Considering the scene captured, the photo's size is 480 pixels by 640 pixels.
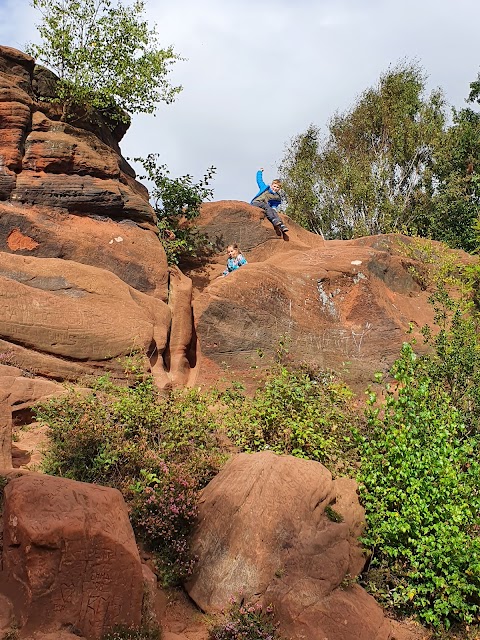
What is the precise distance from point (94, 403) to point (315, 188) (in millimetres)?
22100

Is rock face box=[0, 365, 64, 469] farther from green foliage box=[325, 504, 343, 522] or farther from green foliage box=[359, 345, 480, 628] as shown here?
green foliage box=[359, 345, 480, 628]

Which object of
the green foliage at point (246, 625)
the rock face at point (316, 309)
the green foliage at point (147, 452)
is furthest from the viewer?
the rock face at point (316, 309)

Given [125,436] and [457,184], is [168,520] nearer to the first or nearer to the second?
[125,436]

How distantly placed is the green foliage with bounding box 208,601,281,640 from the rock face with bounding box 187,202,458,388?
267 inches

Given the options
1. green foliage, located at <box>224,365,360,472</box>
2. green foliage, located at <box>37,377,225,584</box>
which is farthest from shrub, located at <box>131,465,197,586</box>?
green foliage, located at <box>224,365,360,472</box>

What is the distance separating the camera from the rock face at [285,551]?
20.7 feet

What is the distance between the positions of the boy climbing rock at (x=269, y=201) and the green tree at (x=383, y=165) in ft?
29.9

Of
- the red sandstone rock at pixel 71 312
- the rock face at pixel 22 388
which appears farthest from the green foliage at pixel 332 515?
the red sandstone rock at pixel 71 312

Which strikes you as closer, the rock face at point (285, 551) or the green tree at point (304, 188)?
the rock face at point (285, 551)

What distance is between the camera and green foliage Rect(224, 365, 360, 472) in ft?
28.2

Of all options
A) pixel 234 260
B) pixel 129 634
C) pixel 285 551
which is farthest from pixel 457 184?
pixel 129 634

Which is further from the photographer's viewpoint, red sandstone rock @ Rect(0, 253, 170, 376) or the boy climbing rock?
the boy climbing rock

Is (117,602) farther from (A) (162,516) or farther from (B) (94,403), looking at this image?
(B) (94,403)

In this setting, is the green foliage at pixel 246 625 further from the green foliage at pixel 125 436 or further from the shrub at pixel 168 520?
the green foliage at pixel 125 436
